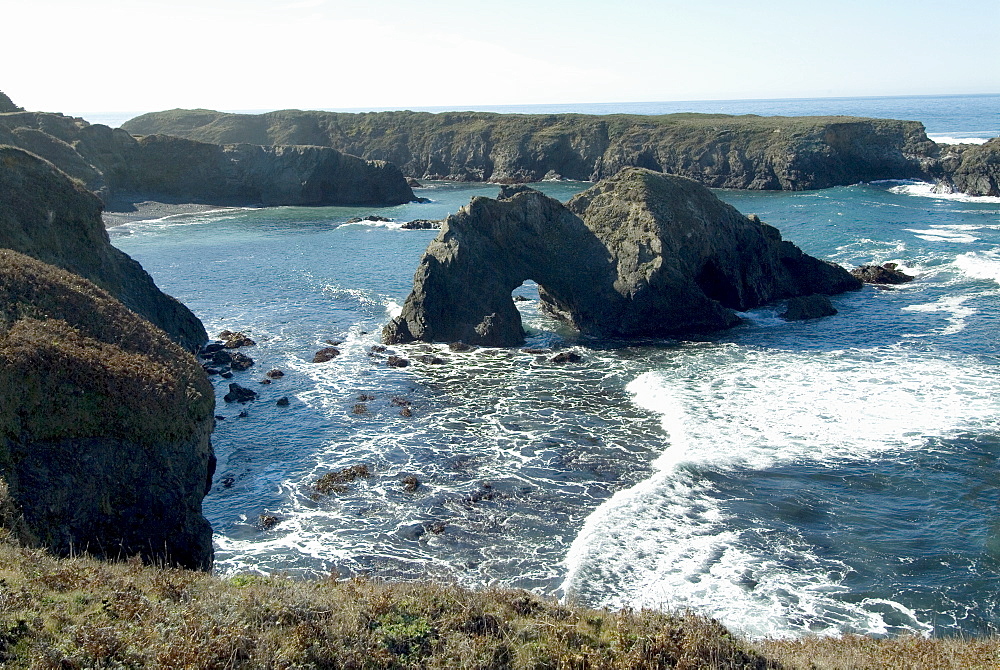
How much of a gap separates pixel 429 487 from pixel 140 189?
9260cm

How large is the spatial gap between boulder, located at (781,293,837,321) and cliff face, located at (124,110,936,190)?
62.6 metres

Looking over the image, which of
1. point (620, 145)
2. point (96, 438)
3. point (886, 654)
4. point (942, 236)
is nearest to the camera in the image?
point (886, 654)

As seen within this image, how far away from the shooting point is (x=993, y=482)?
24.0m

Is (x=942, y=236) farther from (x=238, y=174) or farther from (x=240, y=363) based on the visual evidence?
(x=238, y=174)

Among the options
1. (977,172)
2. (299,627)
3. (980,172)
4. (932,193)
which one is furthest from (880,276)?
(932,193)

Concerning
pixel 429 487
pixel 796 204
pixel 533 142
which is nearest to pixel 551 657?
pixel 429 487

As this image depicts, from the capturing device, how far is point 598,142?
125438 millimetres

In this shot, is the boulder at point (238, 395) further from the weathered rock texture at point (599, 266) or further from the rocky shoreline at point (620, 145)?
the rocky shoreline at point (620, 145)

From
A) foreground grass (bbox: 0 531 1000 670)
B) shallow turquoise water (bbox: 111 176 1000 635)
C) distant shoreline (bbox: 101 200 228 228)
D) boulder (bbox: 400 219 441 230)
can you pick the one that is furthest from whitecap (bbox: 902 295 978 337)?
distant shoreline (bbox: 101 200 228 228)

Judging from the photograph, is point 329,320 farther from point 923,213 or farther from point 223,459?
point 923,213

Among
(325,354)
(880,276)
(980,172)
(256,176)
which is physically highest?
(256,176)

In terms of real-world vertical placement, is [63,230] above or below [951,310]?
above

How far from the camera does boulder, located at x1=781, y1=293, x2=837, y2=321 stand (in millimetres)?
43531

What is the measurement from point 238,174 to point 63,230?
239ft
